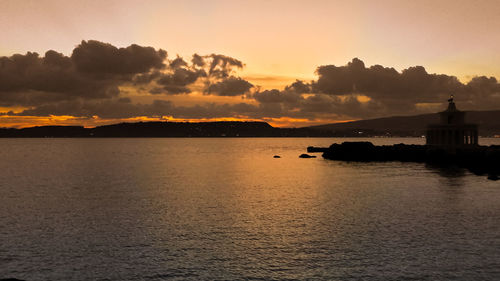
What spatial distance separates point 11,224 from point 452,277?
36708 mm

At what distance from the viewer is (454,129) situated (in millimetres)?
112875

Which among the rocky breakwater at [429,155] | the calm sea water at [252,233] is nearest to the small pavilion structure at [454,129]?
the rocky breakwater at [429,155]

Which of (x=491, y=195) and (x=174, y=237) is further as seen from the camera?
(x=491, y=195)

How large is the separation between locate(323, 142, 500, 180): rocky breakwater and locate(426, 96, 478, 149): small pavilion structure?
8.30 feet

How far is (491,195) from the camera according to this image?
177ft

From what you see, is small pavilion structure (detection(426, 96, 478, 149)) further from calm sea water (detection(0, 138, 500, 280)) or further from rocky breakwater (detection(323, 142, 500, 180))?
calm sea water (detection(0, 138, 500, 280))

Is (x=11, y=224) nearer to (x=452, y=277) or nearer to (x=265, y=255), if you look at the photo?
(x=265, y=255)

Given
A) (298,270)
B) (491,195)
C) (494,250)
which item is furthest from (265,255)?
(491,195)

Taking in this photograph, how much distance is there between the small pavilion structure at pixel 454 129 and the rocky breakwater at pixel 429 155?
8.30 ft

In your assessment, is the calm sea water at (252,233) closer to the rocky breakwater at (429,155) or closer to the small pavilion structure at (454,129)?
the rocky breakwater at (429,155)

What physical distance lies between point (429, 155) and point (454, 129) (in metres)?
9.72

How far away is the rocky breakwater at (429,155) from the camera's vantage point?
320 feet

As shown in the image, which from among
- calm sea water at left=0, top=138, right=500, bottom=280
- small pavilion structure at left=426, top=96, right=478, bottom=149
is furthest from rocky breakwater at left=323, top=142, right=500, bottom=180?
calm sea water at left=0, top=138, right=500, bottom=280

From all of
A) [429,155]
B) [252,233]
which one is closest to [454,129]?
[429,155]
